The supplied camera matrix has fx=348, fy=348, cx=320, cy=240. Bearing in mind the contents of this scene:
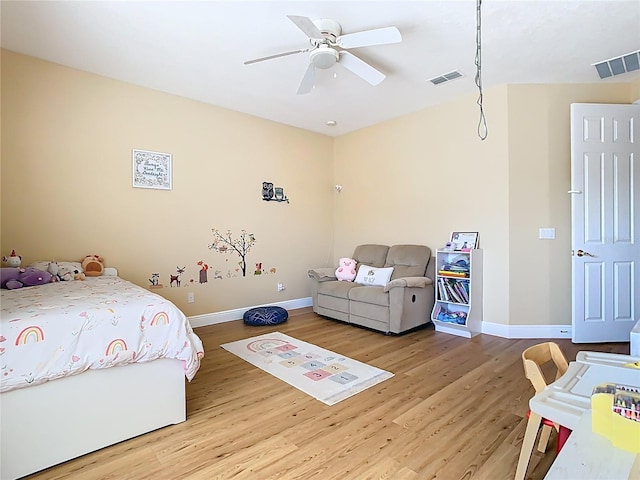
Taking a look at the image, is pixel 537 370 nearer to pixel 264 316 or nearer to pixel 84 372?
pixel 84 372

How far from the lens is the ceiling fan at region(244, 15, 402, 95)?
7.79 ft

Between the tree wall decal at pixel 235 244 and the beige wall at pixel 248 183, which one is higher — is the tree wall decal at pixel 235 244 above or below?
below

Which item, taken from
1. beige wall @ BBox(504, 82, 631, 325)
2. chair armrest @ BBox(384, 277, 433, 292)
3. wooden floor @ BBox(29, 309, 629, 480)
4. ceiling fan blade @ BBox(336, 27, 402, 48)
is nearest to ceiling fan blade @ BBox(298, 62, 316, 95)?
ceiling fan blade @ BBox(336, 27, 402, 48)

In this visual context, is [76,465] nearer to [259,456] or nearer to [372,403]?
[259,456]

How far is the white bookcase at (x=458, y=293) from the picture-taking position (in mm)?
3840

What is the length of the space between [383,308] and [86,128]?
3550 mm

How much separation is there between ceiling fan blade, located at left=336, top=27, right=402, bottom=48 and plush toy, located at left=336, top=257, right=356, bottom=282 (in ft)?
9.27

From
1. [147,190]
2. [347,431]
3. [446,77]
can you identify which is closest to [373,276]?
[446,77]

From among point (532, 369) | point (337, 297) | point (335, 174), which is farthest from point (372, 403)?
point (335, 174)

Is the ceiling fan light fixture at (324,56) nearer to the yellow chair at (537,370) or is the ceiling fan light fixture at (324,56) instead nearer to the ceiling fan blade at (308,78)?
the ceiling fan blade at (308,78)

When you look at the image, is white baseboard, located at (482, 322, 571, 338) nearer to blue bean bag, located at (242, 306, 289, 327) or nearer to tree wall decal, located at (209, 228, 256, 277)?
blue bean bag, located at (242, 306, 289, 327)

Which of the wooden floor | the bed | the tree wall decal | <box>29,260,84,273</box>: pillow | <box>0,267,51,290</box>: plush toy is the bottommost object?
the wooden floor

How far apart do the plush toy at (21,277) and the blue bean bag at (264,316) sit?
2063 millimetres

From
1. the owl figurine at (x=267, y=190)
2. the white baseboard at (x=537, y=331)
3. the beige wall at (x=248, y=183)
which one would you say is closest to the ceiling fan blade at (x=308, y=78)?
the beige wall at (x=248, y=183)
